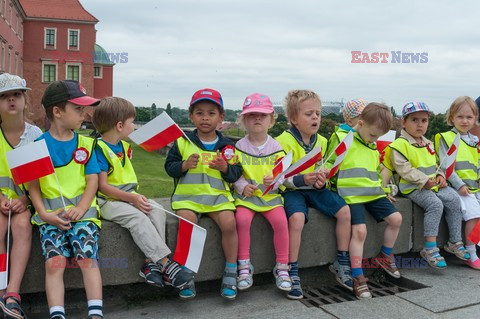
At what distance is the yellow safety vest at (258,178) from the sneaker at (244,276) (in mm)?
430

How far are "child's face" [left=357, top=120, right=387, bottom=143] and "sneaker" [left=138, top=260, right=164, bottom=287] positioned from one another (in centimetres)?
214

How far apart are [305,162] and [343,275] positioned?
40.2 inches

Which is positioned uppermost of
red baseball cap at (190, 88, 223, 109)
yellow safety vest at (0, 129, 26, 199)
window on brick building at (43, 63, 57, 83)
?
window on brick building at (43, 63, 57, 83)

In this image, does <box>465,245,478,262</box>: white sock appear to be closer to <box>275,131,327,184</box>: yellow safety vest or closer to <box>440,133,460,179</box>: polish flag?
<box>440,133,460,179</box>: polish flag

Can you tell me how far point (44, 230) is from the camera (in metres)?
3.28

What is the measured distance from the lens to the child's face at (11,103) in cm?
359

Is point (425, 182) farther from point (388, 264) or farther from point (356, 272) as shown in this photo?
point (356, 272)

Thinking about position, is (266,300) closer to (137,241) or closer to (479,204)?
(137,241)

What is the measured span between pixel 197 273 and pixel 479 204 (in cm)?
294

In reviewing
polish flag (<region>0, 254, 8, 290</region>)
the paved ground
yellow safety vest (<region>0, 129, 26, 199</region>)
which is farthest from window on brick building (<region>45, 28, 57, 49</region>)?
polish flag (<region>0, 254, 8, 290</region>)

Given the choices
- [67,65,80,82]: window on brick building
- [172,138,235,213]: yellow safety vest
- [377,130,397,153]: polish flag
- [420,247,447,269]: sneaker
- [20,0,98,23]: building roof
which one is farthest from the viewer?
[20,0,98,23]: building roof

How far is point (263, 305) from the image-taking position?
12.4 feet

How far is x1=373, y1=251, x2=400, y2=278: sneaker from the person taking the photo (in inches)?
177

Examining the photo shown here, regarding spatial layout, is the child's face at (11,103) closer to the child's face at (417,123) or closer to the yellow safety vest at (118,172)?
the yellow safety vest at (118,172)
